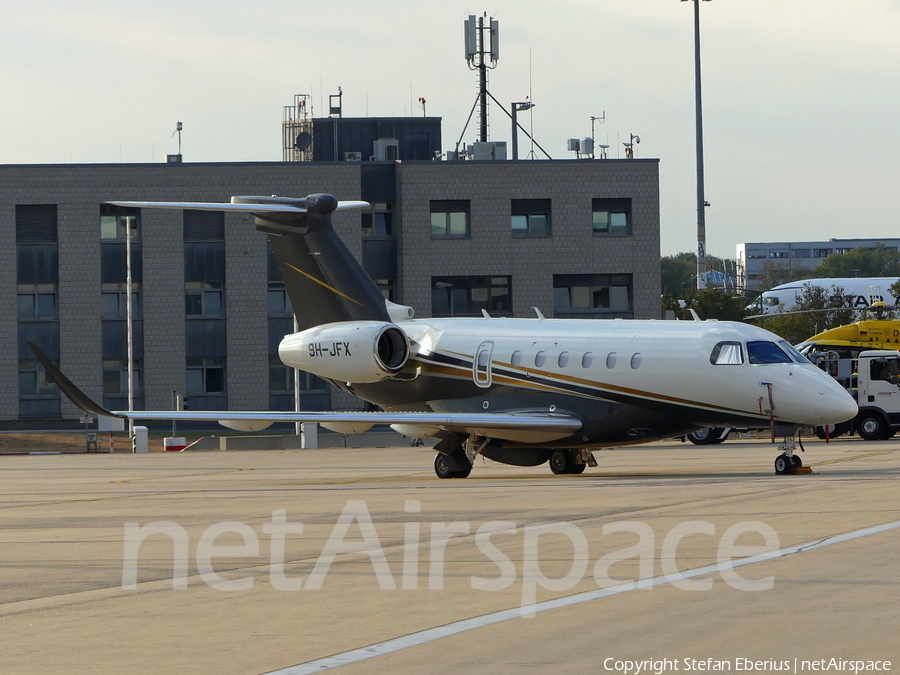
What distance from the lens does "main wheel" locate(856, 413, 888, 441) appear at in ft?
136

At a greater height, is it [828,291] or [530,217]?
[530,217]

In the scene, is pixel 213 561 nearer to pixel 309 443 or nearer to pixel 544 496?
pixel 544 496

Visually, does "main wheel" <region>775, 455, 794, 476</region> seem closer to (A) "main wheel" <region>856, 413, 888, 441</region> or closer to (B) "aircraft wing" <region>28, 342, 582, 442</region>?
(B) "aircraft wing" <region>28, 342, 582, 442</region>

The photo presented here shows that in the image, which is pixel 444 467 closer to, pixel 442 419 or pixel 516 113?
pixel 442 419

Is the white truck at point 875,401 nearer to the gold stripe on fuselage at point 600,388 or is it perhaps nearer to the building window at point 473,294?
the gold stripe on fuselage at point 600,388

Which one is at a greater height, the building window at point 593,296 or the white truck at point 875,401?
the building window at point 593,296

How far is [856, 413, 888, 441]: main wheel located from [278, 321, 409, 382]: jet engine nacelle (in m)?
19.6

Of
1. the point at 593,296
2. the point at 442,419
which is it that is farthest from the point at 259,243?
the point at 442,419

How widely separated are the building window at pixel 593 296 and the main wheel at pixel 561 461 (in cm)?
3330

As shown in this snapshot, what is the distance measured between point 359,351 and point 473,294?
32.1 meters

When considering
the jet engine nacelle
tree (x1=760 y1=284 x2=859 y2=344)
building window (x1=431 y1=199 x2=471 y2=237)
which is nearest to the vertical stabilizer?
the jet engine nacelle

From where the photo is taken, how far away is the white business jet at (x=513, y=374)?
2386 centimetres

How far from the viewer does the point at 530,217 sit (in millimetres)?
60000

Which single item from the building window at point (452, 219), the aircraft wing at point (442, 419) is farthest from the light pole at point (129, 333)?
the aircraft wing at point (442, 419)
